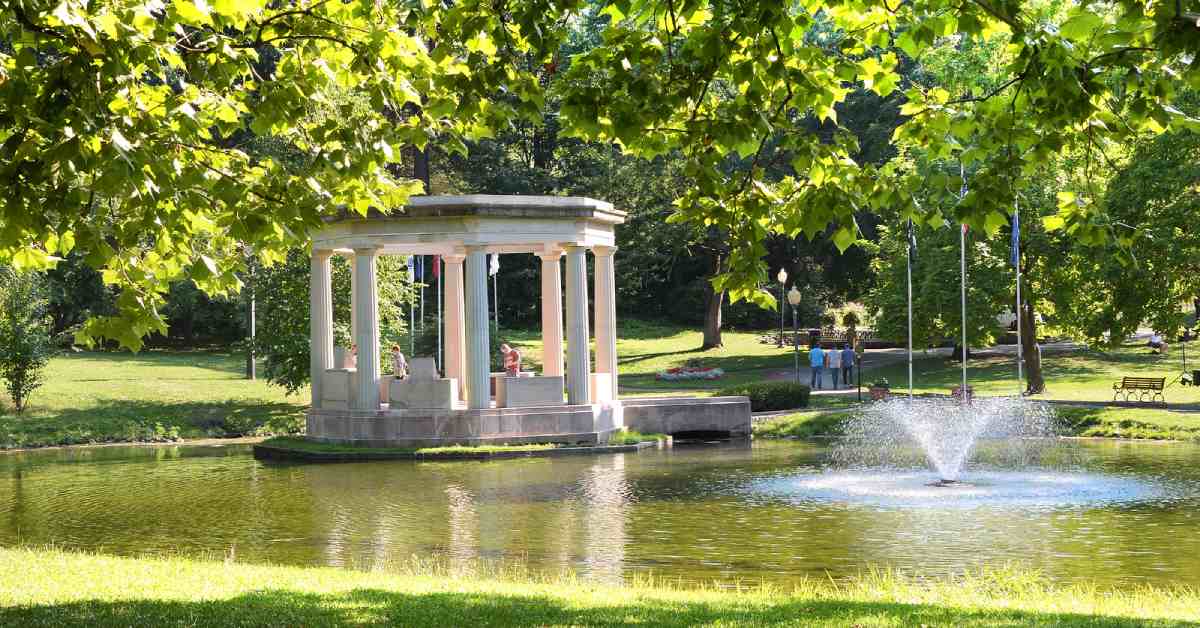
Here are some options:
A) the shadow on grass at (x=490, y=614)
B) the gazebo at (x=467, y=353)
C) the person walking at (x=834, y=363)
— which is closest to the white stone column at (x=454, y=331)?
the gazebo at (x=467, y=353)

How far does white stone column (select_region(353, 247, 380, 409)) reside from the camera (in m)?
35.5

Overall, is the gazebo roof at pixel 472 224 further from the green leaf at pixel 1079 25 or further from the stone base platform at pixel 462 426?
the green leaf at pixel 1079 25

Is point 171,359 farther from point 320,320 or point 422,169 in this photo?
point 320,320

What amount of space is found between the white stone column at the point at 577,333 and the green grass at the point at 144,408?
1089 cm

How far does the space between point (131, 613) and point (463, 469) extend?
19371 mm

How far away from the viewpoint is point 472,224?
3472 cm

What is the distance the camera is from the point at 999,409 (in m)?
39.7

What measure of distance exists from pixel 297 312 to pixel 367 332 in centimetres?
985

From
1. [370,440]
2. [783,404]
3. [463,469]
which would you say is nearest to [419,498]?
[463,469]

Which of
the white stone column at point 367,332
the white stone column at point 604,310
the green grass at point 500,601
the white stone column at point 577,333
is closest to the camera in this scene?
the green grass at point 500,601

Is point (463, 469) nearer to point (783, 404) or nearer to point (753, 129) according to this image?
point (783, 404)

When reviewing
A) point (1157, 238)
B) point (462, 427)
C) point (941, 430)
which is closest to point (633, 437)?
point (462, 427)

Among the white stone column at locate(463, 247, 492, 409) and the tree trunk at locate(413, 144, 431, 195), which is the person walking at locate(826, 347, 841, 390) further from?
the tree trunk at locate(413, 144, 431, 195)

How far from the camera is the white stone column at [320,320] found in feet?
121
